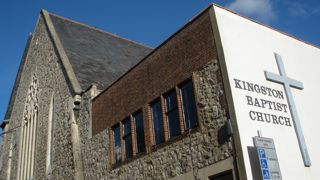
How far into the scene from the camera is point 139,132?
38.3 feet

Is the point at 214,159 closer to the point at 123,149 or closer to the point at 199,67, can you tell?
the point at 199,67

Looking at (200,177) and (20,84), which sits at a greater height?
(20,84)

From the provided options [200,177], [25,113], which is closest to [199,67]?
[200,177]

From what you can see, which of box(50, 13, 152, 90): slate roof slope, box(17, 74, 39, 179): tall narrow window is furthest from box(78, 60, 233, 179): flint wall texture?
box(17, 74, 39, 179): tall narrow window

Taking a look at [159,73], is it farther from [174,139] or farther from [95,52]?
[95,52]

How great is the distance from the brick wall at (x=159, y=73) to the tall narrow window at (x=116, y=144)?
0.28 meters

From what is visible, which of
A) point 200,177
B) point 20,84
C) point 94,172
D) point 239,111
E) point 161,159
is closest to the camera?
point 239,111

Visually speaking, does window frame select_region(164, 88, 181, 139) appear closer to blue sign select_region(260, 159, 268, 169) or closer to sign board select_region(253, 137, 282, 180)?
sign board select_region(253, 137, 282, 180)

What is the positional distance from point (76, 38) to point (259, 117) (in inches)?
648

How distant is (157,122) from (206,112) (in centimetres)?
241

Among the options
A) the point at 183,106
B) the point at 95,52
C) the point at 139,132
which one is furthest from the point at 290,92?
the point at 95,52

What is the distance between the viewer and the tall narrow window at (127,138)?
12.0 meters

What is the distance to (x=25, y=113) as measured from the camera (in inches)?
945

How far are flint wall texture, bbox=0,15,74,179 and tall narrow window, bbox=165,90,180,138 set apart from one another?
21.5 feet
